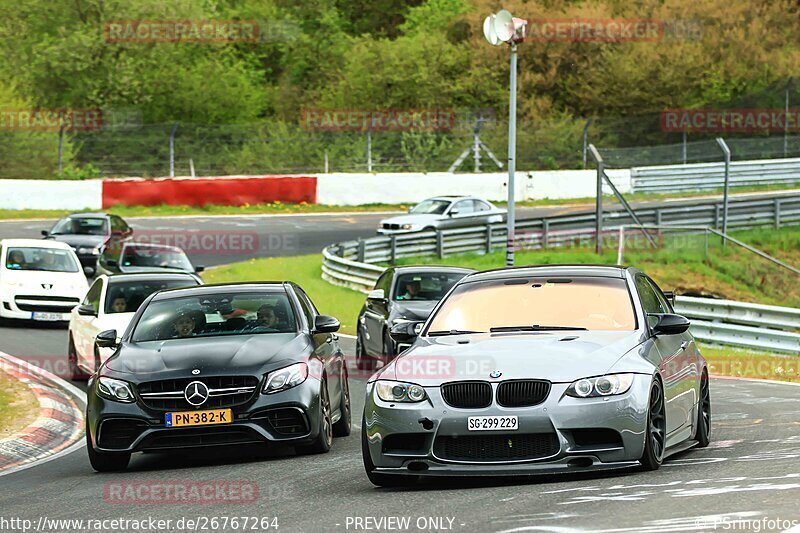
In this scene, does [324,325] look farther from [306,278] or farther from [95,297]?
[306,278]

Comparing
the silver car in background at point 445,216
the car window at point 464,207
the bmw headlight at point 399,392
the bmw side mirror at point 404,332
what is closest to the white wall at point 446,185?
the silver car in background at point 445,216

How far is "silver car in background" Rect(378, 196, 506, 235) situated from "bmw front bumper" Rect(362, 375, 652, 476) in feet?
100

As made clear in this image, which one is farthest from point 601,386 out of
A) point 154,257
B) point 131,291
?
point 154,257

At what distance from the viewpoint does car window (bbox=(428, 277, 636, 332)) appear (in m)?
9.99

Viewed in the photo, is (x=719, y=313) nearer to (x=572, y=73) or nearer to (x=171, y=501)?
(x=171, y=501)

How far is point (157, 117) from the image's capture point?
68.4 meters

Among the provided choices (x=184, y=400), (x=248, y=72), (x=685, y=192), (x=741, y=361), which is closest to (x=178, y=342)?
(x=184, y=400)

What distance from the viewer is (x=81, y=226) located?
113 ft

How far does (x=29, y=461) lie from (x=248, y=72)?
65256mm

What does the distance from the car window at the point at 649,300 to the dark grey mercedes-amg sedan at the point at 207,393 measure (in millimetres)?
2725

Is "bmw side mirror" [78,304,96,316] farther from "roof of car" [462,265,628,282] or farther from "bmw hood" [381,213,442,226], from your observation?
"bmw hood" [381,213,442,226]

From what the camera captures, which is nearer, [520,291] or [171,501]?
[171,501]

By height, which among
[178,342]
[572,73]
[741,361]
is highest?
[572,73]

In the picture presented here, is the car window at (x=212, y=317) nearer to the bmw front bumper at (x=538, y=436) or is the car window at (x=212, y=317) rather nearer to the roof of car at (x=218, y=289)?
the roof of car at (x=218, y=289)
